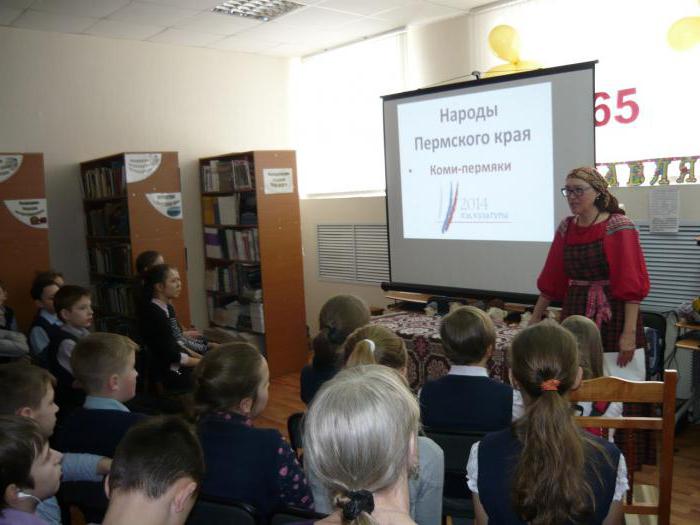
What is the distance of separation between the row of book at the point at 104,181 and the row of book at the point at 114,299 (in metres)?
0.81

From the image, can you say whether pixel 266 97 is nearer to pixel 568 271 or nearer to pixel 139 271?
pixel 139 271

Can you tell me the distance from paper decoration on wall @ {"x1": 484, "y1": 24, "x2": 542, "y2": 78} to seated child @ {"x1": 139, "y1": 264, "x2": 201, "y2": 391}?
254 centimetres

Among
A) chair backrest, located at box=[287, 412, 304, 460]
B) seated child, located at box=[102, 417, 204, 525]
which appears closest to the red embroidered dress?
chair backrest, located at box=[287, 412, 304, 460]

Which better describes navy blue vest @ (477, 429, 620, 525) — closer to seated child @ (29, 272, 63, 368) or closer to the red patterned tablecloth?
the red patterned tablecloth

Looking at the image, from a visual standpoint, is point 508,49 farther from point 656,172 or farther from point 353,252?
point 353,252

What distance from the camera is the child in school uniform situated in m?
3.15

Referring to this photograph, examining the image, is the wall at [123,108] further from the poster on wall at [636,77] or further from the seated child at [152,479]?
the seated child at [152,479]

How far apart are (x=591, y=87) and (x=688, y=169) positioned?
2.85ft

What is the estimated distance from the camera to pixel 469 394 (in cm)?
200

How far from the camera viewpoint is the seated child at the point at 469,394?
6.49 feet

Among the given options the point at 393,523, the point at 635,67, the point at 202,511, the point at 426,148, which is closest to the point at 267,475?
the point at 202,511

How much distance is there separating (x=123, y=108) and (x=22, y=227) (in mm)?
1490

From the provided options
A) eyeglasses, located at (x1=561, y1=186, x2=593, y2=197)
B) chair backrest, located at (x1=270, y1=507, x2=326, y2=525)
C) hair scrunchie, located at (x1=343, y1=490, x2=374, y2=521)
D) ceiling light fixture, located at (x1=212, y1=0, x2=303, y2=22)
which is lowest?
chair backrest, located at (x1=270, y1=507, x2=326, y2=525)

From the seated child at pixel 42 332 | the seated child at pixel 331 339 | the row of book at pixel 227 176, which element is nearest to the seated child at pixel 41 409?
the seated child at pixel 331 339
